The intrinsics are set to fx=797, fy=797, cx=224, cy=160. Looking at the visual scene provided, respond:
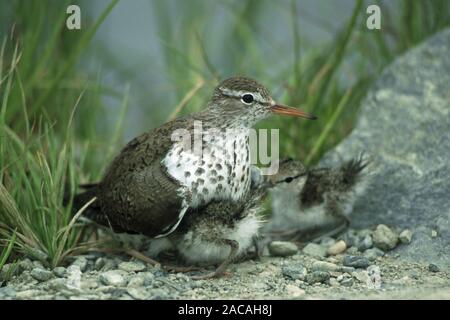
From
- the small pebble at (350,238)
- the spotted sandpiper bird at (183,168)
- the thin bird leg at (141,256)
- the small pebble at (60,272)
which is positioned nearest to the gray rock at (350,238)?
the small pebble at (350,238)

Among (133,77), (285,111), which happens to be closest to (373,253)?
(285,111)

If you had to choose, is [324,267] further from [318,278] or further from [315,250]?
[315,250]

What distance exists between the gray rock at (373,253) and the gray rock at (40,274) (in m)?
2.16

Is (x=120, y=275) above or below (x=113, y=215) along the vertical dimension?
below

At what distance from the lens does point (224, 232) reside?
17.0 ft

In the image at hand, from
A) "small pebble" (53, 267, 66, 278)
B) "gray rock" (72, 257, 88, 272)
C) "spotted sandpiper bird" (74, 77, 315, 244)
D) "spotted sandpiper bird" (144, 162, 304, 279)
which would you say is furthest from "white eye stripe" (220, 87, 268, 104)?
"small pebble" (53, 267, 66, 278)

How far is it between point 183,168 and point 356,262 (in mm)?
1327

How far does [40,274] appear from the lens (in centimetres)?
504

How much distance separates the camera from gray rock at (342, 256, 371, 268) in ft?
17.5

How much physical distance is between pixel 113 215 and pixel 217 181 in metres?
0.78
